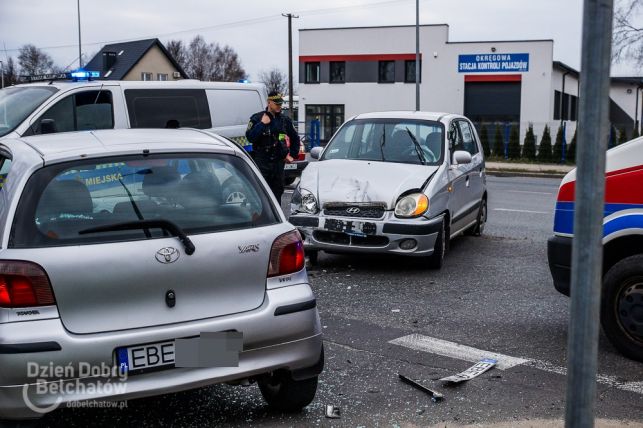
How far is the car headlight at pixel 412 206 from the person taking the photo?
8219 millimetres

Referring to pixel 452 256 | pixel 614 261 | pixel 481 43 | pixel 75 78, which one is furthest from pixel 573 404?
pixel 481 43

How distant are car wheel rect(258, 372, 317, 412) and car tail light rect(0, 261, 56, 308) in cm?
123

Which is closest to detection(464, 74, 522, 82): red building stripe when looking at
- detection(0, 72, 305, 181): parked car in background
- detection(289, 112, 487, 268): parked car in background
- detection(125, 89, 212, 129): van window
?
detection(0, 72, 305, 181): parked car in background

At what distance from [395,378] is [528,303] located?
2513mm

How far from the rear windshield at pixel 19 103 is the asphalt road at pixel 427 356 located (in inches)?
165

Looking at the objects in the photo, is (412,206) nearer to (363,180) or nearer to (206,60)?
(363,180)

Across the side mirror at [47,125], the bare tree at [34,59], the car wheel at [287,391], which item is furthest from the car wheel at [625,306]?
the bare tree at [34,59]

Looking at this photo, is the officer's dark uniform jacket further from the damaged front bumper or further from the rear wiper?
the rear wiper

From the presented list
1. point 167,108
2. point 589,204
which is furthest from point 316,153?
point 589,204

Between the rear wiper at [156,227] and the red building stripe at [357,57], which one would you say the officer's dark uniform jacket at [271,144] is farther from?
the red building stripe at [357,57]

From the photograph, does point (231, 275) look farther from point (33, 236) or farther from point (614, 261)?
point (614, 261)

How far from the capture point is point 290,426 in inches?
170

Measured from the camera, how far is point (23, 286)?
363 cm

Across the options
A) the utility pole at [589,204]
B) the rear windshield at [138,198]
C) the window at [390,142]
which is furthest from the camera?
the window at [390,142]
